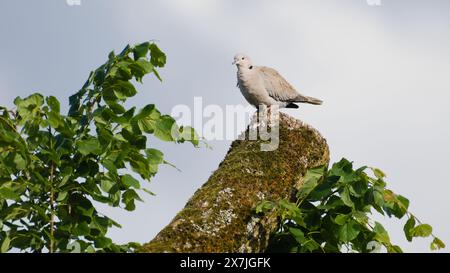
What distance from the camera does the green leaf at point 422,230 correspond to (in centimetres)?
788

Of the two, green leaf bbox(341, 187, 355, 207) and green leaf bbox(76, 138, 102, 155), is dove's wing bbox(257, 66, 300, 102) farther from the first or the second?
green leaf bbox(76, 138, 102, 155)

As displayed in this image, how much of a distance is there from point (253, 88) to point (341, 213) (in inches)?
205

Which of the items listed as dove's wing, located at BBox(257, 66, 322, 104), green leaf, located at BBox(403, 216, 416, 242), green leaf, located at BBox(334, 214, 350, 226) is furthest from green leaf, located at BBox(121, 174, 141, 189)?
dove's wing, located at BBox(257, 66, 322, 104)

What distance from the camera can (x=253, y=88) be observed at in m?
12.8

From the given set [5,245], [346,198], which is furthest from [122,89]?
[346,198]

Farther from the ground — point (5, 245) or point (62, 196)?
point (62, 196)

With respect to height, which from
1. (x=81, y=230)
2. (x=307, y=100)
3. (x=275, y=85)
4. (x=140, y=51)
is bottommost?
Result: (x=81, y=230)

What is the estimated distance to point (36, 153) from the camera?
7.12 metres

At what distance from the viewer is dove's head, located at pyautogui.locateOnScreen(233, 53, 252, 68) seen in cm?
1313

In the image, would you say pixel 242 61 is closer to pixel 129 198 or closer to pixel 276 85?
pixel 276 85

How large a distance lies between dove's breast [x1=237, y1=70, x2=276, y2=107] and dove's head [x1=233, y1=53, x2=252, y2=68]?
0.14m
